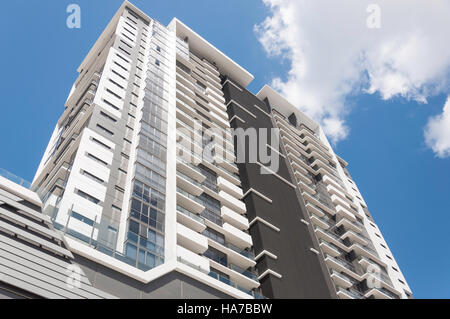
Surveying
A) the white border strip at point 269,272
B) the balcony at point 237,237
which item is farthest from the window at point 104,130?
the white border strip at point 269,272

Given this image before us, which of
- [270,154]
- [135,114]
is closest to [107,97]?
[135,114]

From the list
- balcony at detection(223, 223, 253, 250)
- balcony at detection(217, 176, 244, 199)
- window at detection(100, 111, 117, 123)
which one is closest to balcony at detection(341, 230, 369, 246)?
balcony at detection(217, 176, 244, 199)

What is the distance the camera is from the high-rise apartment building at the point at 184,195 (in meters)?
24.9

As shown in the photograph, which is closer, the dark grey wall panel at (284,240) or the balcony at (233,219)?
the dark grey wall panel at (284,240)

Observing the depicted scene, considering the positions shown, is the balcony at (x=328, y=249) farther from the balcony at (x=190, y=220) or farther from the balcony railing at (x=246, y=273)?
the balcony at (x=190, y=220)

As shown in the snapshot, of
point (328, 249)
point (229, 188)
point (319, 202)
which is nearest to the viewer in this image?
point (229, 188)

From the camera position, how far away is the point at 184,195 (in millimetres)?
35344

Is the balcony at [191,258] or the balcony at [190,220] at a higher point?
the balcony at [190,220]

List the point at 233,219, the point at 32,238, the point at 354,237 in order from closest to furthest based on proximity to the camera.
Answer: the point at 32,238
the point at 233,219
the point at 354,237

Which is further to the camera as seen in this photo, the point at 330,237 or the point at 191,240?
the point at 330,237

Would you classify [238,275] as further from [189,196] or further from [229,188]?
[229,188]

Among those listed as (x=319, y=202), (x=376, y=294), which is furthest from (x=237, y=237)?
(x=319, y=202)
